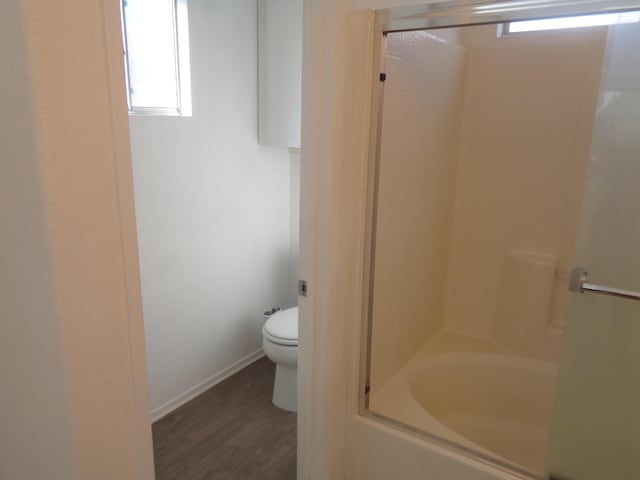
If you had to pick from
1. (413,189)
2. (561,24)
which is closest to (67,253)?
(413,189)

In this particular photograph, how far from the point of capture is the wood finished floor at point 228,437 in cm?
211

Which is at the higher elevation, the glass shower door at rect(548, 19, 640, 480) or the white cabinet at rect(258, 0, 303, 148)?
the white cabinet at rect(258, 0, 303, 148)

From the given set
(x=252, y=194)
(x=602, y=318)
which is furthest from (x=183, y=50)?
(x=602, y=318)

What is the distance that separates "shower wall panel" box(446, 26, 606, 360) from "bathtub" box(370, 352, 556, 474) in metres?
0.15

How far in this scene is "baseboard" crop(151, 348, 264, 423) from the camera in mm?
2449

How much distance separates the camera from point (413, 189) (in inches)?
82.3

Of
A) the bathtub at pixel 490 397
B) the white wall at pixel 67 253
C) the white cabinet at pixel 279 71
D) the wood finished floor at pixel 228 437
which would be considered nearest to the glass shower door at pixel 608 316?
the bathtub at pixel 490 397

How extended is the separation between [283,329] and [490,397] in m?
1.05

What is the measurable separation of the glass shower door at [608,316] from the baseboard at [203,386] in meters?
1.76

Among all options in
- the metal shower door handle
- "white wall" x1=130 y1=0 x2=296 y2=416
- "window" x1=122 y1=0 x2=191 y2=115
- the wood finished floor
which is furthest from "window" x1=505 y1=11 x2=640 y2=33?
the wood finished floor

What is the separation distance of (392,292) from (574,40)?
136 centimetres

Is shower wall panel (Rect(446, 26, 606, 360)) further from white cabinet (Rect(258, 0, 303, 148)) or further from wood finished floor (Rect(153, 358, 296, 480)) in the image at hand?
wood finished floor (Rect(153, 358, 296, 480))

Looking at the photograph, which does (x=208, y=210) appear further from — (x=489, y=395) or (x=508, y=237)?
(x=489, y=395)

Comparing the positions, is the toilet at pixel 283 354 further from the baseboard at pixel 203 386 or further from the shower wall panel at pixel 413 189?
the shower wall panel at pixel 413 189
